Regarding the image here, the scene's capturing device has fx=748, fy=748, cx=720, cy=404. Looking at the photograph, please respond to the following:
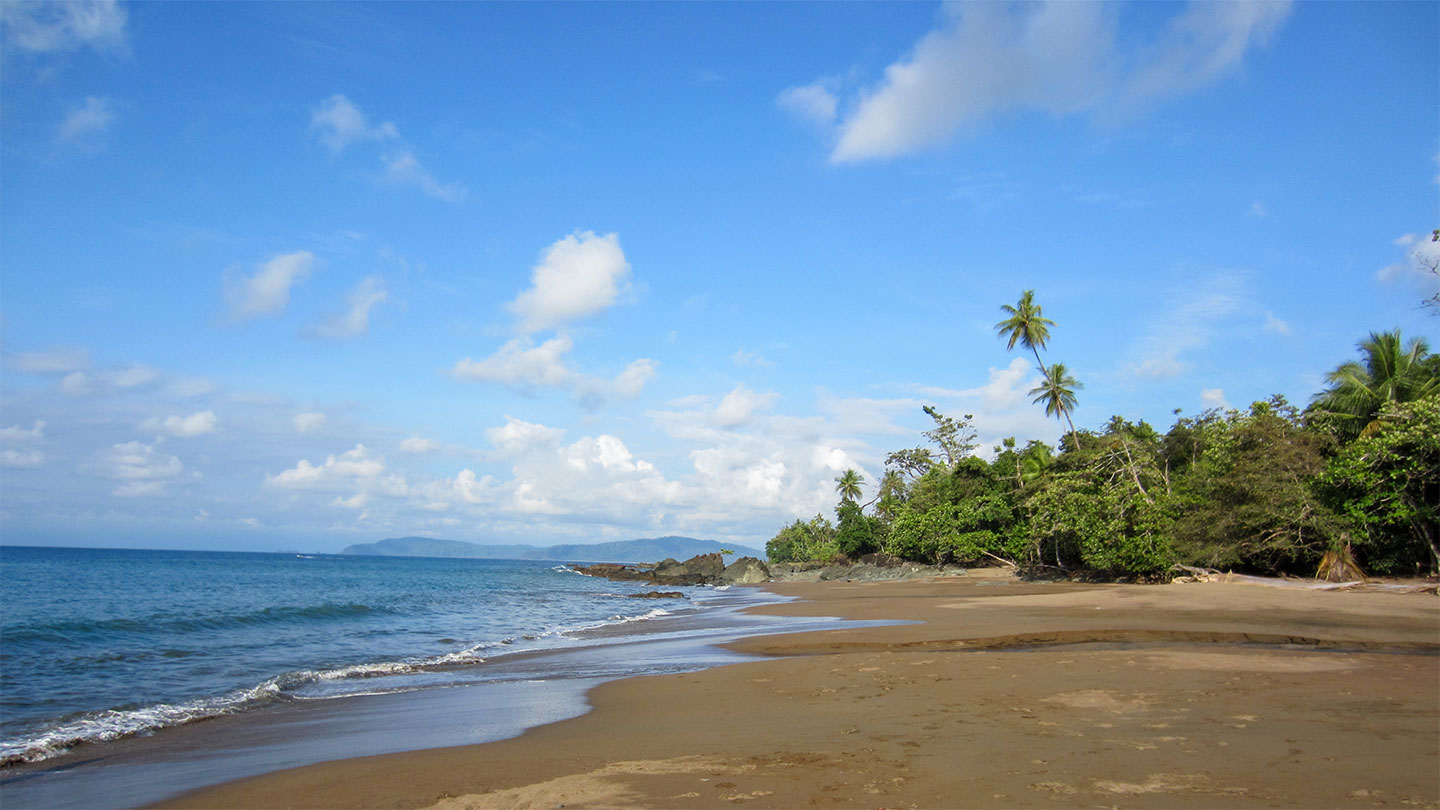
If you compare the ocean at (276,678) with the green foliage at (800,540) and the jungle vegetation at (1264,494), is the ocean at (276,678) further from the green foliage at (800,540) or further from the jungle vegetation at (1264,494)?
the green foliage at (800,540)

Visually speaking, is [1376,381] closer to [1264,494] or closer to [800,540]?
[1264,494]

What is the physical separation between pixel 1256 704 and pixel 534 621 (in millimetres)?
24299

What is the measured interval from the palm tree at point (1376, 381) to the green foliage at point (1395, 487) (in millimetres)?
2573

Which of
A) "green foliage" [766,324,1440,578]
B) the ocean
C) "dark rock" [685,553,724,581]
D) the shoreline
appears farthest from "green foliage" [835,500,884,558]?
the shoreline

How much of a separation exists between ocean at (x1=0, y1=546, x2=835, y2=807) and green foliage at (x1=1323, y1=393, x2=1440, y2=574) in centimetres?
1731

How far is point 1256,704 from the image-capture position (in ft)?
25.5

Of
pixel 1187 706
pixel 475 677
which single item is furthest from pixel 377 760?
pixel 1187 706

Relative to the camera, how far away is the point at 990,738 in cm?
695

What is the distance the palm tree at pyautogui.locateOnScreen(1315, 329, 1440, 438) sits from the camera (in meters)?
25.6

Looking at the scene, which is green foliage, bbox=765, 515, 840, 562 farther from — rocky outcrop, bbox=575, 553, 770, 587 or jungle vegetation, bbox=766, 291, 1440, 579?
jungle vegetation, bbox=766, 291, 1440, 579

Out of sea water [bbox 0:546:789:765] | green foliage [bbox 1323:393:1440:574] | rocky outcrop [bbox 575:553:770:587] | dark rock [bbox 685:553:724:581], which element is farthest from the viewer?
dark rock [bbox 685:553:724:581]

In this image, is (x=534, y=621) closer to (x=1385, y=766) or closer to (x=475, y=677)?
(x=475, y=677)

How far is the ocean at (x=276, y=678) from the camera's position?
8641 mm

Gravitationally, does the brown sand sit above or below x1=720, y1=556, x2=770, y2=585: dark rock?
above
